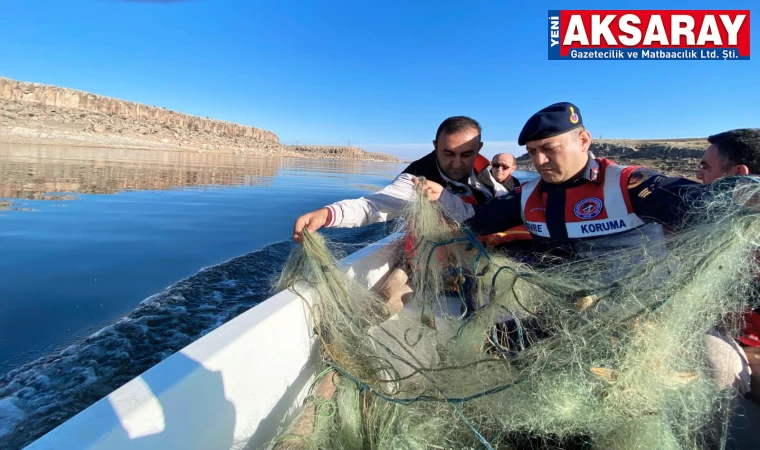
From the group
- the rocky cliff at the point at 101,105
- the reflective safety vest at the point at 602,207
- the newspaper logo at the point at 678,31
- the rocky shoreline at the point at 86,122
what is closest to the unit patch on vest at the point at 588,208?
the reflective safety vest at the point at 602,207

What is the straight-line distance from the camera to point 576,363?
1.35 metres

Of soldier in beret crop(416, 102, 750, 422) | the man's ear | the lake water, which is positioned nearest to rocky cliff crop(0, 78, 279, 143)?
the lake water

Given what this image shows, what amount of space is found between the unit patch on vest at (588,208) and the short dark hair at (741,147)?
763 mm

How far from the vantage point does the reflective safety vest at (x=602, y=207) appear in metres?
2.09

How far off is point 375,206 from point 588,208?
1.57 metres

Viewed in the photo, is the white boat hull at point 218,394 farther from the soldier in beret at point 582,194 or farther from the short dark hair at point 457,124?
the short dark hair at point 457,124

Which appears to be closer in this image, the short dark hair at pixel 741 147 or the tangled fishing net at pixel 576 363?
the tangled fishing net at pixel 576 363

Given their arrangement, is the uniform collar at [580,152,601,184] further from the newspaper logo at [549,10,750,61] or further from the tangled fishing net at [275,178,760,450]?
the newspaper logo at [549,10,750,61]

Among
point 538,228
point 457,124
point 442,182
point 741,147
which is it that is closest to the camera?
point 741,147

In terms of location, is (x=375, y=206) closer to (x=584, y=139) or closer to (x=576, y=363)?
(x=584, y=139)

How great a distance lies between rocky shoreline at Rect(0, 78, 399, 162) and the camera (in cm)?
3966

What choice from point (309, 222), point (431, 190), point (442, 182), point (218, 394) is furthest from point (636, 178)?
point (218, 394)

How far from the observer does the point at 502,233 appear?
2.75 metres

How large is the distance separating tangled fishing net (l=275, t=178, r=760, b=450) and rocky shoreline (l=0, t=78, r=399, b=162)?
46.0 metres
